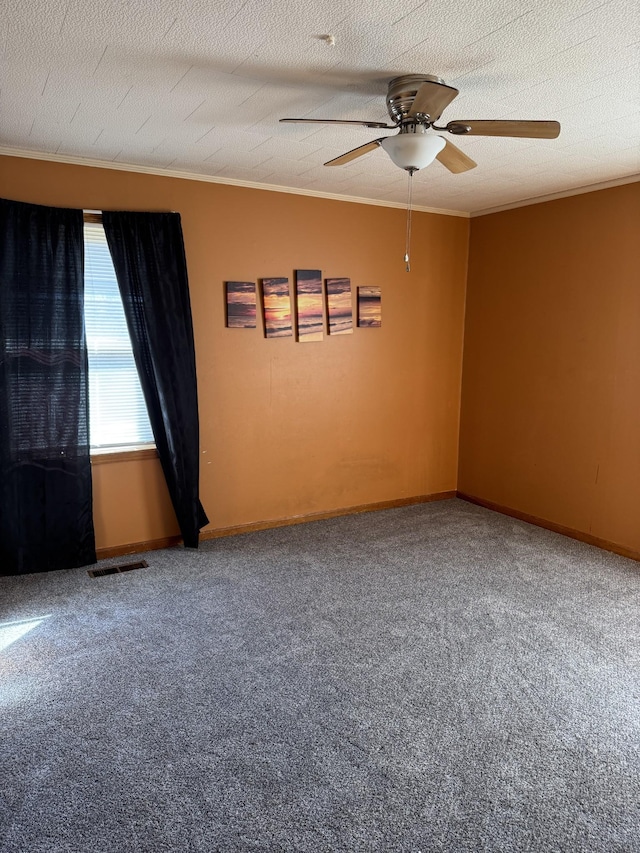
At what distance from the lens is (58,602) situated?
3.35 m

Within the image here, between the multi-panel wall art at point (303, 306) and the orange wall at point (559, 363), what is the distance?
1.07 meters

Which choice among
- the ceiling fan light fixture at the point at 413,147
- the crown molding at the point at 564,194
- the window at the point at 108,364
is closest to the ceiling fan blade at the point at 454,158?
the ceiling fan light fixture at the point at 413,147

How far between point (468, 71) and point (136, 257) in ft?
7.51

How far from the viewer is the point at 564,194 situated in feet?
14.3

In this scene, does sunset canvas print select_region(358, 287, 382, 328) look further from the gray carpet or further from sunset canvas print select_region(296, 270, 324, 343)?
the gray carpet

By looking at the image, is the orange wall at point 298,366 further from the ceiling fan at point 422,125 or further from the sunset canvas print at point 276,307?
the ceiling fan at point 422,125

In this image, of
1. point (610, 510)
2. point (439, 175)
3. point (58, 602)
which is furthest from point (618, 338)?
point (58, 602)

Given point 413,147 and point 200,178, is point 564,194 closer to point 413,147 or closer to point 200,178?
point 413,147

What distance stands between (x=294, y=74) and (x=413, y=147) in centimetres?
56

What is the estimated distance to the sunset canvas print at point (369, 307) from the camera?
4.84 m

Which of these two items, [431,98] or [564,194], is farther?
[564,194]

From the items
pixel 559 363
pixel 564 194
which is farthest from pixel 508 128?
pixel 559 363

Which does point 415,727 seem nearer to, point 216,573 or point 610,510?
point 216,573

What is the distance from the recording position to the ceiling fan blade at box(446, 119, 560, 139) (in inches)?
90.7
